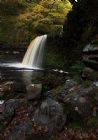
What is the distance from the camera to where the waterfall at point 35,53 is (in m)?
20.8

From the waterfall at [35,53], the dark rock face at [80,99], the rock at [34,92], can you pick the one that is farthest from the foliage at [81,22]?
the rock at [34,92]

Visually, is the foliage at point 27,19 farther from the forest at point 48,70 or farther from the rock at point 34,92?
the rock at point 34,92

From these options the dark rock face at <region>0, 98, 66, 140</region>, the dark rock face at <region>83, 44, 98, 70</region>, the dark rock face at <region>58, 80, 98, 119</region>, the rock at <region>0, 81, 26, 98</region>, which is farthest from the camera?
the rock at <region>0, 81, 26, 98</region>

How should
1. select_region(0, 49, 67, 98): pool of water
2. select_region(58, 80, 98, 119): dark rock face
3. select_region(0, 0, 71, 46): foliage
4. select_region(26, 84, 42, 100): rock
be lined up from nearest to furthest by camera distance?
select_region(58, 80, 98, 119): dark rock face < select_region(26, 84, 42, 100): rock < select_region(0, 49, 67, 98): pool of water < select_region(0, 0, 71, 46): foliage

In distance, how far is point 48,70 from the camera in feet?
60.4

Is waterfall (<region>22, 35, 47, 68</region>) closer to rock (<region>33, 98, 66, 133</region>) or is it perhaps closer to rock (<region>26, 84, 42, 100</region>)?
rock (<region>26, 84, 42, 100</region>)

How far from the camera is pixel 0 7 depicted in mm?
28328

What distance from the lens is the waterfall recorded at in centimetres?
2075

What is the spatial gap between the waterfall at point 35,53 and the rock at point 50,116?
38.7 ft

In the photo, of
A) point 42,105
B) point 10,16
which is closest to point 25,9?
point 10,16

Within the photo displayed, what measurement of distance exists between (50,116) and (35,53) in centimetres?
1334

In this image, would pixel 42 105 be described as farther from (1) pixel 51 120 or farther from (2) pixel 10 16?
(2) pixel 10 16

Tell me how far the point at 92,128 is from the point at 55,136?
93 cm

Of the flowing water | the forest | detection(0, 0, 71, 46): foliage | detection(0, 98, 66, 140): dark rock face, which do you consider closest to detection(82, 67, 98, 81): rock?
the forest
